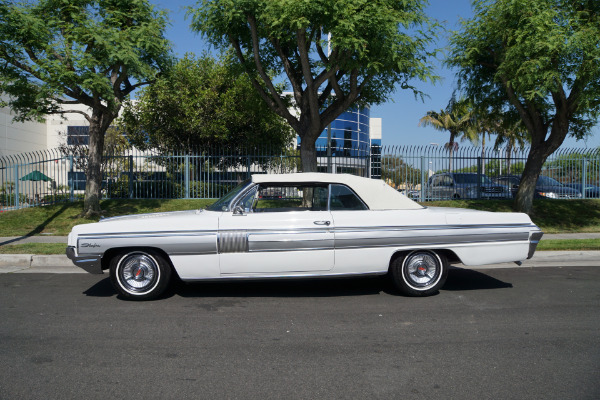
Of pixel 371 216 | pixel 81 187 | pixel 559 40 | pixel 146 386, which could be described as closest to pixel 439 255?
pixel 371 216

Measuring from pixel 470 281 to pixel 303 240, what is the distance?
3095 millimetres

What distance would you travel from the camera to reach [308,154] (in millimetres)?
12719

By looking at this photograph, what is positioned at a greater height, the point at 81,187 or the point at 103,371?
the point at 81,187

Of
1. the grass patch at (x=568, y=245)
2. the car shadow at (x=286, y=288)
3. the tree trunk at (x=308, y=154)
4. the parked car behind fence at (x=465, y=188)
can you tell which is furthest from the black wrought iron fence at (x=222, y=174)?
the car shadow at (x=286, y=288)

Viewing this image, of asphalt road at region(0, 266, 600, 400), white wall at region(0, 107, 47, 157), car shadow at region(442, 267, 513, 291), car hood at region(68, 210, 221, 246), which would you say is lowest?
asphalt road at region(0, 266, 600, 400)

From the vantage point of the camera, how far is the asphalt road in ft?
11.6

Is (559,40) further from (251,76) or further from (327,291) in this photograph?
(327,291)

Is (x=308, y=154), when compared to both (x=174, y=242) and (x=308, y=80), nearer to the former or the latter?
(x=308, y=80)

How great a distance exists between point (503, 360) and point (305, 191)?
351 centimetres

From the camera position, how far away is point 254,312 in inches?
218

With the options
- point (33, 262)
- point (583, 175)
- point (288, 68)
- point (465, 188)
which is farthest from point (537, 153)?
point (33, 262)

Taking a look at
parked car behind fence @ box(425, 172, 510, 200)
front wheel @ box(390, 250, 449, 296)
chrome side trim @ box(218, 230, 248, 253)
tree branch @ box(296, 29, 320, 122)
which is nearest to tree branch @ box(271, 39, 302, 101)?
tree branch @ box(296, 29, 320, 122)

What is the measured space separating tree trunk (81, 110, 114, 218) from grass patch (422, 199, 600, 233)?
1065 centimetres

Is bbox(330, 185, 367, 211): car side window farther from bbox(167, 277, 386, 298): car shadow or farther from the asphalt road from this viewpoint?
the asphalt road
